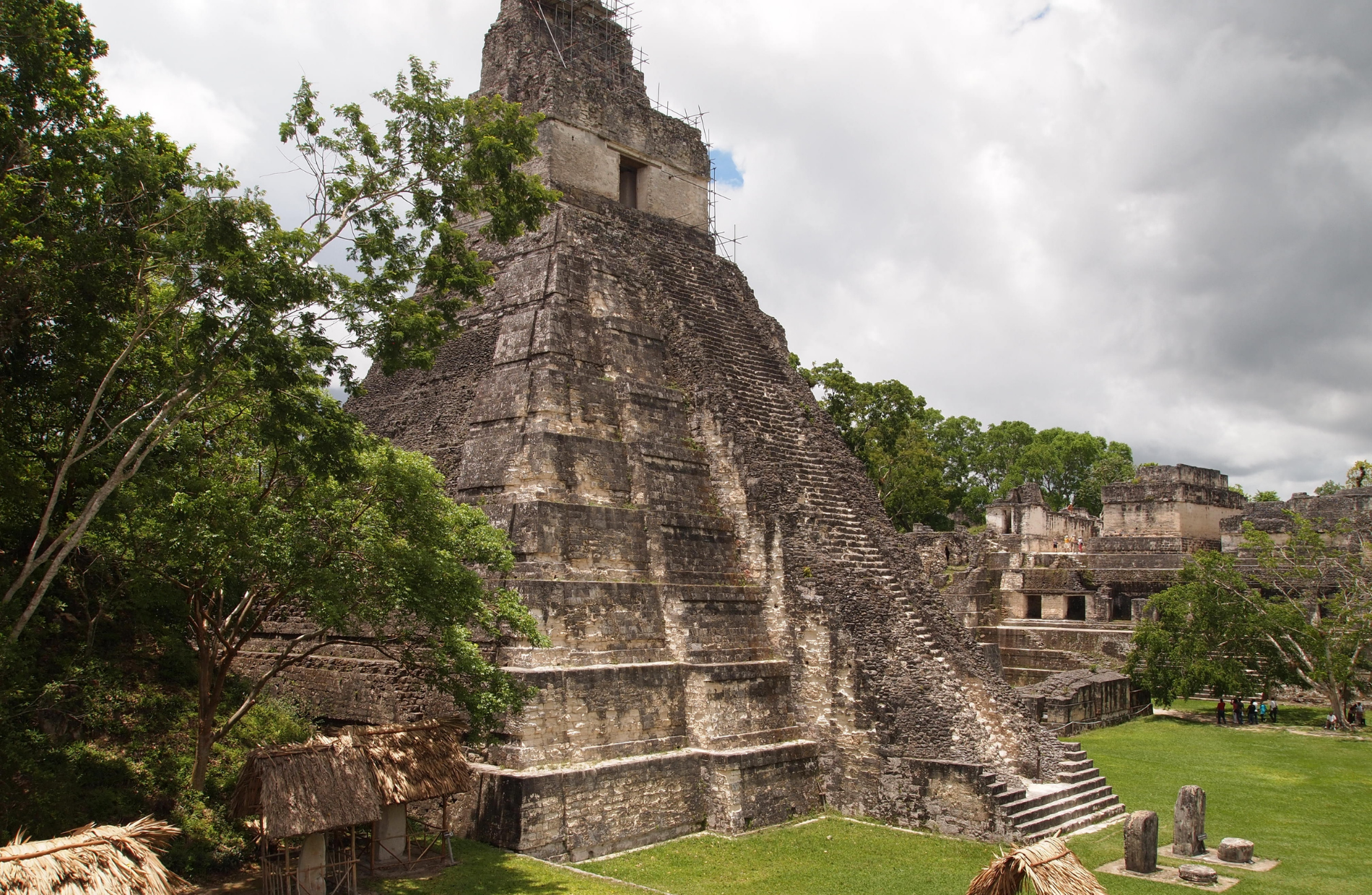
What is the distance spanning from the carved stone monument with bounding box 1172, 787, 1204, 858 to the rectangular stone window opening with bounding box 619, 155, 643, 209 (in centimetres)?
1299

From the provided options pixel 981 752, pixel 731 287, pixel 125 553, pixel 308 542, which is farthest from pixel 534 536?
pixel 731 287

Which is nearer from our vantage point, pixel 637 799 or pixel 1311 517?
pixel 637 799

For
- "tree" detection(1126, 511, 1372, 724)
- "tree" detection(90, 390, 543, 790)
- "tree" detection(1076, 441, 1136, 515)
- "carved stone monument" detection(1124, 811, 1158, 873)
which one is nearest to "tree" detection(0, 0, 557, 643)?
"tree" detection(90, 390, 543, 790)

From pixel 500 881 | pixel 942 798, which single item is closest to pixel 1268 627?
pixel 942 798

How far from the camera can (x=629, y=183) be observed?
60.4 feet

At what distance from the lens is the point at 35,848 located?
20.4ft

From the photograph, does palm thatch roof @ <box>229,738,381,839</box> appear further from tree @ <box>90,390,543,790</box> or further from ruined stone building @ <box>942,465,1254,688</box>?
ruined stone building @ <box>942,465,1254,688</box>

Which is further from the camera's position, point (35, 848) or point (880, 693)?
point (880, 693)

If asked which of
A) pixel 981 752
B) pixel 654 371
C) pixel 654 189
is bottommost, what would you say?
pixel 981 752

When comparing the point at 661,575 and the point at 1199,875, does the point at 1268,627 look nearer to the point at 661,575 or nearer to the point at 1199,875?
the point at 1199,875

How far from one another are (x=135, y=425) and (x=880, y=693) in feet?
31.2

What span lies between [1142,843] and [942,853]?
2234mm

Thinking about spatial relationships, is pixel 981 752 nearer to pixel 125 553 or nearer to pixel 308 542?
pixel 308 542

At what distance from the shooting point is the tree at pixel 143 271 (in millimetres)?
8445
